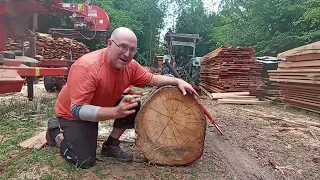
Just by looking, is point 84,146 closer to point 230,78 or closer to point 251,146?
point 251,146

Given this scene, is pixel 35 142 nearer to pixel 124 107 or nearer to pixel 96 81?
pixel 96 81

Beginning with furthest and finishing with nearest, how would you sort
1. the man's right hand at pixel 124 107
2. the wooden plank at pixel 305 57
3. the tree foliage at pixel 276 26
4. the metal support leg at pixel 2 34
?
the tree foliage at pixel 276 26
the wooden plank at pixel 305 57
the metal support leg at pixel 2 34
the man's right hand at pixel 124 107

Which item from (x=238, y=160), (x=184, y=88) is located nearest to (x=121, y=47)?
(x=184, y=88)

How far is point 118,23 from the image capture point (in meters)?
21.7

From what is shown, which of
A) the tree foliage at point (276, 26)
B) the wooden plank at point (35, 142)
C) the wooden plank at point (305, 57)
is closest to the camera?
the wooden plank at point (35, 142)

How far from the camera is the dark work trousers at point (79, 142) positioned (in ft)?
9.61

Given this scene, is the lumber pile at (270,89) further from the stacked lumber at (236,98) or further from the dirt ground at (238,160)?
the dirt ground at (238,160)

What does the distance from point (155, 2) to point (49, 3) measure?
20272mm

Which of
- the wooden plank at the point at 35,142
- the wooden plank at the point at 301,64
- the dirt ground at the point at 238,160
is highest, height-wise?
the wooden plank at the point at 301,64

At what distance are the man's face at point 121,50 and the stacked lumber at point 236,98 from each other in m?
6.19

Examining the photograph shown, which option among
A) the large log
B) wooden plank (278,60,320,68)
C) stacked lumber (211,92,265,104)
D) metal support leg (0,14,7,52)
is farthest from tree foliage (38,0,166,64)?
the large log

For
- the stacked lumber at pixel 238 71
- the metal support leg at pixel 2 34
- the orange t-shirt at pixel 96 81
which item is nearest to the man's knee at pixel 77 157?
the orange t-shirt at pixel 96 81

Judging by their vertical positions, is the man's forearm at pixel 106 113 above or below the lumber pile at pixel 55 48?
below

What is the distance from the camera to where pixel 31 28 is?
724cm
